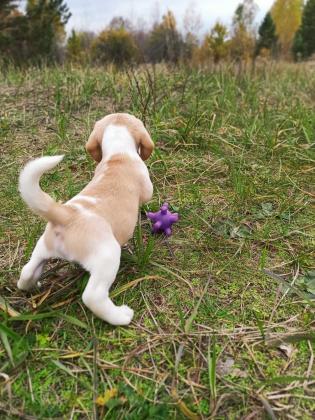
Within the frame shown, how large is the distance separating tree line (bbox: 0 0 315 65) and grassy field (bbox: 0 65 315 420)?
2.00 metres

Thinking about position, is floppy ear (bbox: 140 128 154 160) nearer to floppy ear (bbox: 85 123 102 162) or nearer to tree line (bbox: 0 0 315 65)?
floppy ear (bbox: 85 123 102 162)

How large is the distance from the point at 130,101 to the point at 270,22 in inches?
1109

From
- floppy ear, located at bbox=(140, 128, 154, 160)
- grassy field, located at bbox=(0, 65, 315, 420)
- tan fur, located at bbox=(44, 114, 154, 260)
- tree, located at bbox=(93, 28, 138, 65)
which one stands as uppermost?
tree, located at bbox=(93, 28, 138, 65)

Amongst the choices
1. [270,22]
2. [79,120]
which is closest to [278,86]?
[79,120]

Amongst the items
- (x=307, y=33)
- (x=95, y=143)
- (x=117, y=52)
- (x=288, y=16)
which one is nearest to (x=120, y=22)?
(x=117, y=52)

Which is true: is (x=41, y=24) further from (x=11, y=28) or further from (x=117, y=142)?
(x=117, y=142)

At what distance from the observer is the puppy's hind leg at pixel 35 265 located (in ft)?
5.45

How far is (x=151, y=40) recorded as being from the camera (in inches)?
797

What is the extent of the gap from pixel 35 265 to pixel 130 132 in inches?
37.1

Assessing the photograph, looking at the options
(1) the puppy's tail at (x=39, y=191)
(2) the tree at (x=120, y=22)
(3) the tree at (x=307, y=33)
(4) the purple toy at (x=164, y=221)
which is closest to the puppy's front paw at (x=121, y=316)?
(1) the puppy's tail at (x=39, y=191)

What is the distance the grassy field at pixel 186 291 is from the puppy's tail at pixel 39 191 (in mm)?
390

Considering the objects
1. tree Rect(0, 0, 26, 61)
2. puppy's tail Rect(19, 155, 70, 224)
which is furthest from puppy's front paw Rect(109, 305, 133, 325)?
tree Rect(0, 0, 26, 61)

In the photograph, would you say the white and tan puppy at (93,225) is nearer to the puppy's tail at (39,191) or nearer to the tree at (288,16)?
the puppy's tail at (39,191)

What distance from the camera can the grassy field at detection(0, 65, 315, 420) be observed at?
55.5 inches
